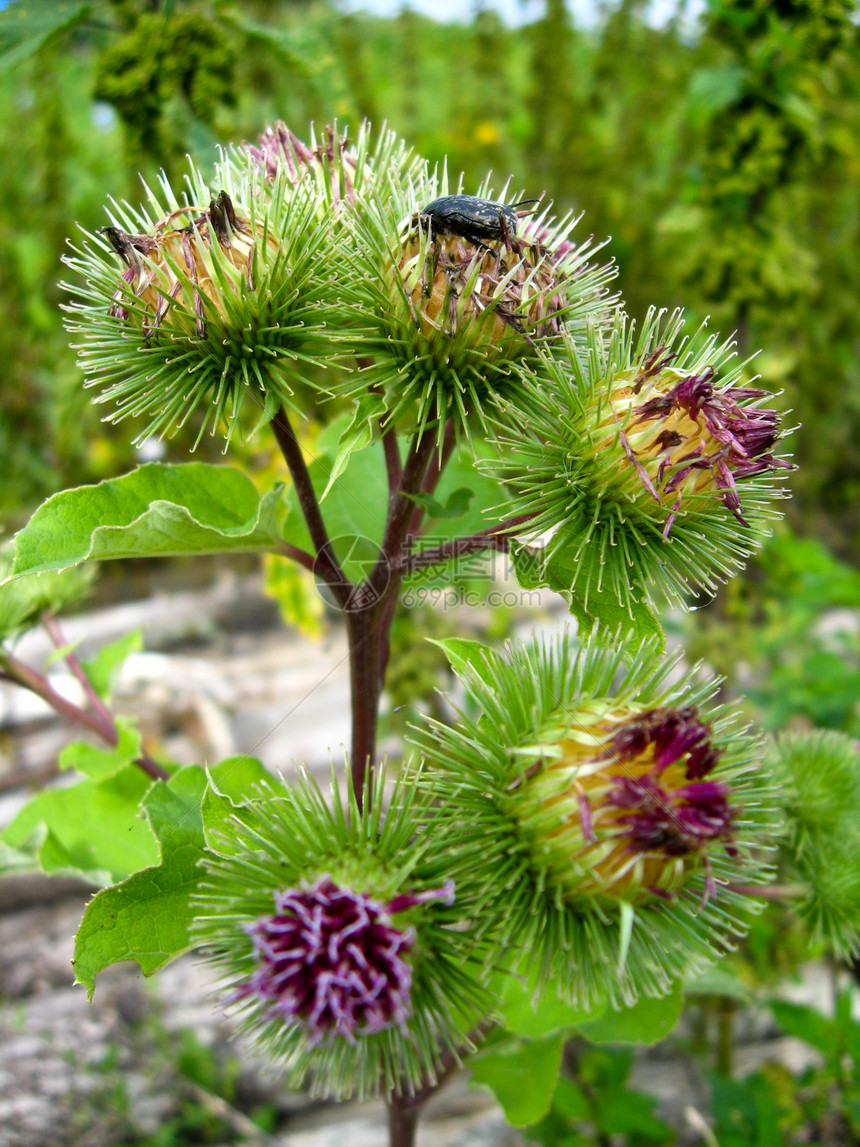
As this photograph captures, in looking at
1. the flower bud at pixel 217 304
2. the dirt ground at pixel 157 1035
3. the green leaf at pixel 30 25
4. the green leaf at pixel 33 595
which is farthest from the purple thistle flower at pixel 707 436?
the green leaf at pixel 30 25

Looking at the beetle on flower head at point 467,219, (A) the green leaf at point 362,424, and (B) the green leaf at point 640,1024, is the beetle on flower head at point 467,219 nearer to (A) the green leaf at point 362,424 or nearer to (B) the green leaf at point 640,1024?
(A) the green leaf at point 362,424

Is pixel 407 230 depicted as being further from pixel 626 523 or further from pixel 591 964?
pixel 591 964

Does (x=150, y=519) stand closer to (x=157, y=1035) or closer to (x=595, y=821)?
(x=595, y=821)

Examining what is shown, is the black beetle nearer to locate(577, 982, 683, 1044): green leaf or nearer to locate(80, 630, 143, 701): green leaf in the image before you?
locate(80, 630, 143, 701): green leaf

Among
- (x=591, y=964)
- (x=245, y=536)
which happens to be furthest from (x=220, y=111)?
(x=591, y=964)

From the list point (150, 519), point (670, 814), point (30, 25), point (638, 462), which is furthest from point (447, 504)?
point (30, 25)

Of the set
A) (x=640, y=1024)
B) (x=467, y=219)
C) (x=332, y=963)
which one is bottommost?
(x=640, y=1024)

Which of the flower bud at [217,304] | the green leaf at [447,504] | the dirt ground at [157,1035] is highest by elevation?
the flower bud at [217,304]

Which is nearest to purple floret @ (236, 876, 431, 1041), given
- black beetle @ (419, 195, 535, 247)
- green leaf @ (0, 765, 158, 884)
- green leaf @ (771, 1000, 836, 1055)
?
green leaf @ (0, 765, 158, 884)
